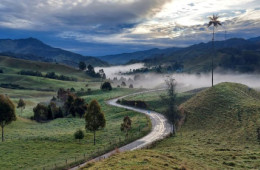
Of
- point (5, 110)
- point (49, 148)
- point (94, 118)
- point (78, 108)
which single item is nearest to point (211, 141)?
point (94, 118)

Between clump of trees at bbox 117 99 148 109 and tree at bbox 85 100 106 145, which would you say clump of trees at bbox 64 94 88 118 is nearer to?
clump of trees at bbox 117 99 148 109

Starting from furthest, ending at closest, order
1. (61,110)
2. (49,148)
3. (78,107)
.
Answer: (61,110) → (78,107) → (49,148)

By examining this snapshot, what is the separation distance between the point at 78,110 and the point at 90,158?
63.4m

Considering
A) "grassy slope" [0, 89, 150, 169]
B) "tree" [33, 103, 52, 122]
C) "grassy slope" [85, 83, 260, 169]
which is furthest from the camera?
"tree" [33, 103, 52, 122]

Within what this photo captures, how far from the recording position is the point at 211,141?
48094 mm

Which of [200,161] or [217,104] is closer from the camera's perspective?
[200,161]

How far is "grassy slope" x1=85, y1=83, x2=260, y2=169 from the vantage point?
96.4 ft

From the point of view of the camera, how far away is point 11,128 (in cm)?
7262

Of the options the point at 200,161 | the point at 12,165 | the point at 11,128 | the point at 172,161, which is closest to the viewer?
the point at 172,161

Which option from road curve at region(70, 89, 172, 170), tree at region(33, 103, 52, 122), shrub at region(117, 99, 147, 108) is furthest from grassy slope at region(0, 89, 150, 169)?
shrub at region(117, 99, 147, 108)

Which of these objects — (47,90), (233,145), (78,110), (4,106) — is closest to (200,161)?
(233,145)

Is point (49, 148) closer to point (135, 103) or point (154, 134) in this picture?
point (154, 134)

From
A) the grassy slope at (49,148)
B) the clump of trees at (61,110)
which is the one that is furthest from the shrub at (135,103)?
the grassy slope at (49,148)

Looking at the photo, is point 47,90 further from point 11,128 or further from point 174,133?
point 174,133
